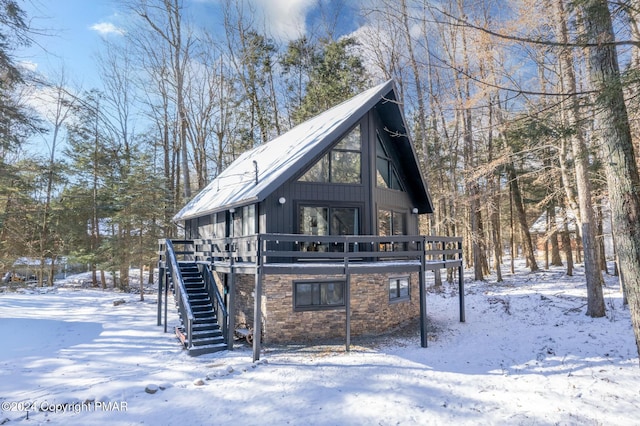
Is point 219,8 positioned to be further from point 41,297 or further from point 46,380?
point 46,380

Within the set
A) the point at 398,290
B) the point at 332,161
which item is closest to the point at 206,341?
the point at 398,290

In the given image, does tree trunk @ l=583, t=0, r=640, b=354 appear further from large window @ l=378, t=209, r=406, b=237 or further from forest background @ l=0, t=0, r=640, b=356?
forest background @ l=0, t=0, r=640, b=356

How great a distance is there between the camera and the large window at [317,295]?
10.4m

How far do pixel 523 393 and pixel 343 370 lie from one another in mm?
3538

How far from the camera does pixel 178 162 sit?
26.8 meters

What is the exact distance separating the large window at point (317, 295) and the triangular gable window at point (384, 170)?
396 cm

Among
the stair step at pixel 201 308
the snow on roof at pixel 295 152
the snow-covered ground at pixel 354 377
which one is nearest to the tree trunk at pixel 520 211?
the snow-covered ground at pixel 354 377

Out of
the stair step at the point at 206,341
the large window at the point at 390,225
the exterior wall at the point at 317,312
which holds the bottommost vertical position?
the stair step at the point at 206,341

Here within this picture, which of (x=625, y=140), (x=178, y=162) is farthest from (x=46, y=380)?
(x=178, y=162)

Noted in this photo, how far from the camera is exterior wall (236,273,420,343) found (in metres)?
10.1

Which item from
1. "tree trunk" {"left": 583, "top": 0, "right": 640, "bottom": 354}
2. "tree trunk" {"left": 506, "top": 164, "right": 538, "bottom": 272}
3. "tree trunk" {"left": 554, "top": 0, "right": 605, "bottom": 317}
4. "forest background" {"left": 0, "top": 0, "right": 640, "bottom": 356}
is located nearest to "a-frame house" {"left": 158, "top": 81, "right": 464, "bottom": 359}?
"tree trunk" {"left": 554, "top": 0, "right": 605, "bottom": 317}

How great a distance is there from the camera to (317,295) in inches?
417

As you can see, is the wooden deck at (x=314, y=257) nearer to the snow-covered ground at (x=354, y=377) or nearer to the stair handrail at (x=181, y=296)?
the stair handrail at (x=181, y=296)

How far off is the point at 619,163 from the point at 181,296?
10746 millimetres
